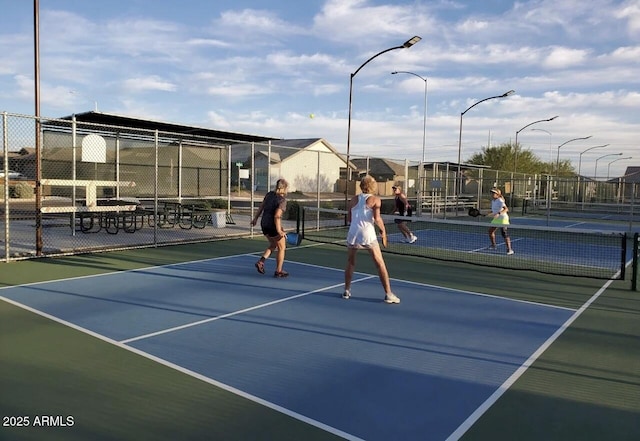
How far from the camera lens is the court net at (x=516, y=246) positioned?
36.9 ft

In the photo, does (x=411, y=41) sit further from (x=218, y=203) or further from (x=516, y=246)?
(x=218, y=203)

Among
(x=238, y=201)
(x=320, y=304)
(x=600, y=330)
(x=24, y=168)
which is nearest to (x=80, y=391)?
(x=320, y=304)

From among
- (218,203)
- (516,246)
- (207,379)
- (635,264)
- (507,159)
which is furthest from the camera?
(507,159)

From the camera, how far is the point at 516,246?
1551 centimetres

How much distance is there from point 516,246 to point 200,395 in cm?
1308

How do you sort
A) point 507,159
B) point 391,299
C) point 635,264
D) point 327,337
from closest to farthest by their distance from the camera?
point 327,337 → point 391,299 → point 635,264 → point 507,159

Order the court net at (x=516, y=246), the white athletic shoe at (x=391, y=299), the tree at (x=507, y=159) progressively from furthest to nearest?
the tree at (x=507, y=159) → the court net at (x=516, y=246) → the white athletic shoe at (x=391, y=299)

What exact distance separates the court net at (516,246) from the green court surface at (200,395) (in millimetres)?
4117

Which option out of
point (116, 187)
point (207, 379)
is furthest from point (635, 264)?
point (116, 187)

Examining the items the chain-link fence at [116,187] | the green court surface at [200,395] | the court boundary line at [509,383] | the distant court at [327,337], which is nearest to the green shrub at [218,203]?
the chain-link fence at [116,187]

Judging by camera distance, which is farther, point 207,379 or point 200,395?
point 207,379

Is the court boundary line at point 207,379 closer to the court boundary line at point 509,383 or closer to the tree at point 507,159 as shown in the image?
the court boundary line at point 509,383

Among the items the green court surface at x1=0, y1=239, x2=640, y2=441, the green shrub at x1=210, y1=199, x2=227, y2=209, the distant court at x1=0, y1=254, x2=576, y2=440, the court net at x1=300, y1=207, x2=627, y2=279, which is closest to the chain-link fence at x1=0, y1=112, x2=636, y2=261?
the green shrub at x1=210, y1=199, x2=227, y2=209

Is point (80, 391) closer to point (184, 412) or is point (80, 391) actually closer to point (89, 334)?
point (184, 412)
